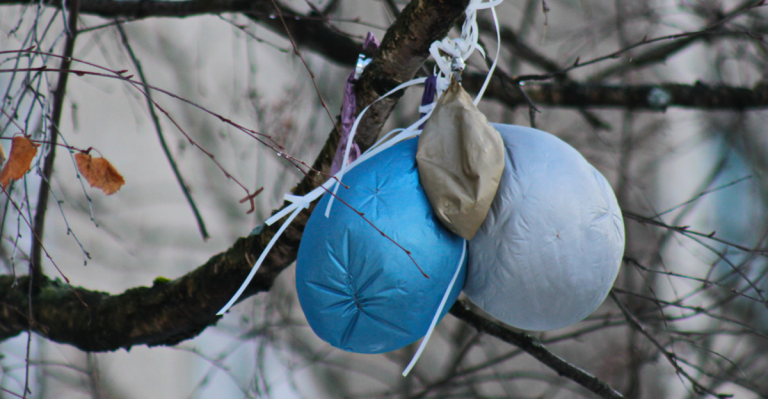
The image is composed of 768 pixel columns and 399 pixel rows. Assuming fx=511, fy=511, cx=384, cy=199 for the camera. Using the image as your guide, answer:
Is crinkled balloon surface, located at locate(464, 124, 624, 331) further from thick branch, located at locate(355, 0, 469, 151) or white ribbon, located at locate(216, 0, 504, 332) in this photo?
thick branch, located at locate(355, 0, 469, 151)

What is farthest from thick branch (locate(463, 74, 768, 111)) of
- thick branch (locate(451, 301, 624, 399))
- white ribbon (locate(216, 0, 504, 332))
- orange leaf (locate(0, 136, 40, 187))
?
orange leaf (locate(0, 136, 40, 187))

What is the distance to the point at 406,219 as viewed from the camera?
0.51 m

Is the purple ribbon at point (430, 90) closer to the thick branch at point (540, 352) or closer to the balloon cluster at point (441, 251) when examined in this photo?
the balloon cluster at point (441, 251)

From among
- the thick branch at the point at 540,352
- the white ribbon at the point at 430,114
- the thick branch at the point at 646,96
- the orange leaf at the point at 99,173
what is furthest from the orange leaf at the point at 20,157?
the thick branch at the point at 646,96

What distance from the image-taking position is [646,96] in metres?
1.31

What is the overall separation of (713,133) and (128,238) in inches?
106

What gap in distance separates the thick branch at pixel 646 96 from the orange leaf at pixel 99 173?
36.4 inches

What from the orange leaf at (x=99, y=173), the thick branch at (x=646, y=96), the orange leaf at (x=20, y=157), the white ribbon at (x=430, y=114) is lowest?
the white ribbon at (x=430, y=114)

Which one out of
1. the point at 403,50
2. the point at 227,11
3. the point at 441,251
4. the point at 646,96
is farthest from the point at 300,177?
the point at 441,251

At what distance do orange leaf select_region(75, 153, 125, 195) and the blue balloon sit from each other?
29 cm

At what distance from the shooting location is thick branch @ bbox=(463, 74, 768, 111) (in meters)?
1.30

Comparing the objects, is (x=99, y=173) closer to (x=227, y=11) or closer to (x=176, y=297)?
(x=176, y=297)

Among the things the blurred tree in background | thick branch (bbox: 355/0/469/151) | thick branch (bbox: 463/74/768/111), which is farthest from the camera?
the blurred tree in background

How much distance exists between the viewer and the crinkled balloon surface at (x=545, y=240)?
52cm
